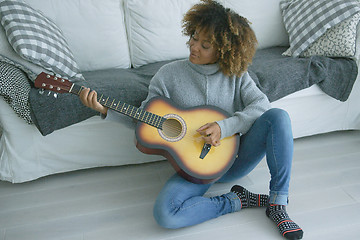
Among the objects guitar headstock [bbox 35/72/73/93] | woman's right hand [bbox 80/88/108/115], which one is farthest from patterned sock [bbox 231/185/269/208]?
guitar headstock [bbox 35/72/73/93]

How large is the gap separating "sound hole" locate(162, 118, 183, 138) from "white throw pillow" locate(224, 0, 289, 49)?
42.5 inches

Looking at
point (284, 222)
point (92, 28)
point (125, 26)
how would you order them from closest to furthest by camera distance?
point (284, 222)
point (92, 28)
point (125, 26)

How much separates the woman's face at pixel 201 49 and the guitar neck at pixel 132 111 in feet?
0.88

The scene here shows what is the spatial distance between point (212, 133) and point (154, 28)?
0.92 metres

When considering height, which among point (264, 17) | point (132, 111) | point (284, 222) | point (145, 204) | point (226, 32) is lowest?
point (145, 204)

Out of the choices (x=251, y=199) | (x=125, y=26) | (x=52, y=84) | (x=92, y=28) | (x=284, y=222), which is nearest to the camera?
(x=52, y=84)

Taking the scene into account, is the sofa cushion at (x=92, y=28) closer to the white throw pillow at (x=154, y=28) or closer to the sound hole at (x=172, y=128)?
the white throw pillow at (x=154, y=28)

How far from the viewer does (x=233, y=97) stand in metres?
1.47

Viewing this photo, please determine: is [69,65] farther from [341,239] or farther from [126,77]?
[341,239]

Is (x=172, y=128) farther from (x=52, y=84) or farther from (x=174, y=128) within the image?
(x=52, y=84)

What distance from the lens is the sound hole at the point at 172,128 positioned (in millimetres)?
1369

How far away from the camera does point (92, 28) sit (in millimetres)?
1927

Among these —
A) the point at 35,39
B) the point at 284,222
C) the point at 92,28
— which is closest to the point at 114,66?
the point at 92,28

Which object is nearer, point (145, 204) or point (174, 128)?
point (174, 128)
